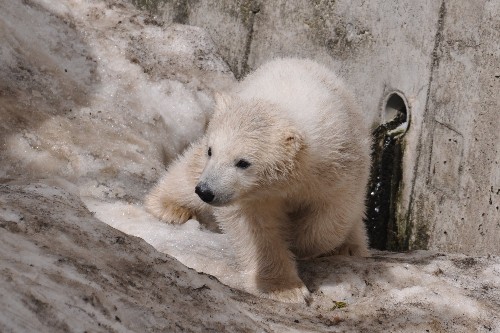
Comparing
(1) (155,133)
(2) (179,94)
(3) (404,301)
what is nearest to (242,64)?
(2) (179,94)

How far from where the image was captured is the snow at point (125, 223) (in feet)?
10.5

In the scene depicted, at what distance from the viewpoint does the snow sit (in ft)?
10.5

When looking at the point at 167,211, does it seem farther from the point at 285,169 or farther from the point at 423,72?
the point at 423,72

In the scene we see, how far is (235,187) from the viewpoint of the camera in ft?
13.9

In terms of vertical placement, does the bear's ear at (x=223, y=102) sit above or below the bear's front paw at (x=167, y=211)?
above

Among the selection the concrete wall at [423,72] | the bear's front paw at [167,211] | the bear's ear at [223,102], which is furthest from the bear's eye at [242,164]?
the concrete wall at [423,72]

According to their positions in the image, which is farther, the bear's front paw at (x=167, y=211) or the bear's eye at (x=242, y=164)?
the bear's front paw at (x=167, y=211)

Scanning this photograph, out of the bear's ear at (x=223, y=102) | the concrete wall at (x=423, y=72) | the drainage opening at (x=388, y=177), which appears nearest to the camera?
the bear's ear at (x=223, y=102)

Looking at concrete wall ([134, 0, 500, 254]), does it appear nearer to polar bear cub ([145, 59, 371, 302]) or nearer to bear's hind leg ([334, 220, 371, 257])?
bear's hind leg ([334, 220, 371, 257])

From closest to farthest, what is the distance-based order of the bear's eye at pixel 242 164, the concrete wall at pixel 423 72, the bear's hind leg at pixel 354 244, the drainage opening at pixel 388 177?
the bear's eye at pixel 242 164
the bear's hind leg at pixel 354 244
the concrete wall at pixel 423 72
the drainage opening at pixel 388 177

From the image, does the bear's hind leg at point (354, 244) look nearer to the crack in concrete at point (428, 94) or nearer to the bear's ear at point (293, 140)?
the crack in concrete at point (428, 94)

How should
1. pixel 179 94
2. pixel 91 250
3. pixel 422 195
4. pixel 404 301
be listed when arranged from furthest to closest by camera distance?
1. pixel 179 94
2. pixel 422 195
3. pixel 404 301
4. pixel 91 250

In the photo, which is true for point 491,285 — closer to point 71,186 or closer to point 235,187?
point 235,187

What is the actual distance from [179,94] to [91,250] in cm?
334
